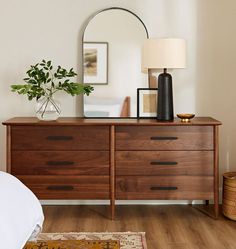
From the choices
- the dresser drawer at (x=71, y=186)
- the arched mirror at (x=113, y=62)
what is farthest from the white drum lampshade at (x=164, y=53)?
the dresser drawer at (x=71, y=186)

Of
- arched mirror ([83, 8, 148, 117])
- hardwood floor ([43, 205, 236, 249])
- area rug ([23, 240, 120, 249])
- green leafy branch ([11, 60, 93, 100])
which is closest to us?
area rug ([23, 240, 120, 249])

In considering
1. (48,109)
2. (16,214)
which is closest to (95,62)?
(48,109)

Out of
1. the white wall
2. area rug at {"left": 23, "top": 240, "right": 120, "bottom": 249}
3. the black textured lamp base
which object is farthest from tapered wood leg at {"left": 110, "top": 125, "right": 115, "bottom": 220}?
the white wall

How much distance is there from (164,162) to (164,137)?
0.19m

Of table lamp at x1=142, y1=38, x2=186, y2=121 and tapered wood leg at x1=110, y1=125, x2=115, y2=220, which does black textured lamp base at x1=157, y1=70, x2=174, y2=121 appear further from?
tapered wood leg at x1=110, y1=125, x2=115, y2=220

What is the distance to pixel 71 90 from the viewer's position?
13.0 ft

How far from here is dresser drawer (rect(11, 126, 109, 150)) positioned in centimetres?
386

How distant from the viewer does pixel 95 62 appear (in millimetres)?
4207

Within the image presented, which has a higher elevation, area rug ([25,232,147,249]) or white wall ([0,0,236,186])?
white wall ([0,0,236,186])

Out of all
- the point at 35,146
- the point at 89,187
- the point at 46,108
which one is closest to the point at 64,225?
the point at 89,187

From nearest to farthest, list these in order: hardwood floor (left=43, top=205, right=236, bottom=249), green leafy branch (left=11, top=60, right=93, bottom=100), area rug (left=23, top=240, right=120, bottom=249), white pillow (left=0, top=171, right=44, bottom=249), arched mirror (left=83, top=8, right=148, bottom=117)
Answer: white pillow (left=0, top=171, right=44, bottom=249) → area rug (left=23, top=240, right=120, bottom=249) → hardwood floor (left=43, top=205, right=236, bottom=249) → green leafy branch (left=11, top=60, right=93, bottom=100) → arched mirror (left=83, top=8, right=148, bottom=117)

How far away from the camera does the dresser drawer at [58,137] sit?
386 cm

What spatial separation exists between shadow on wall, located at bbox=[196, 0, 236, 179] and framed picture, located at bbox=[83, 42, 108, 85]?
76cm

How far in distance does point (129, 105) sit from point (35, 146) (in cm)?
85
